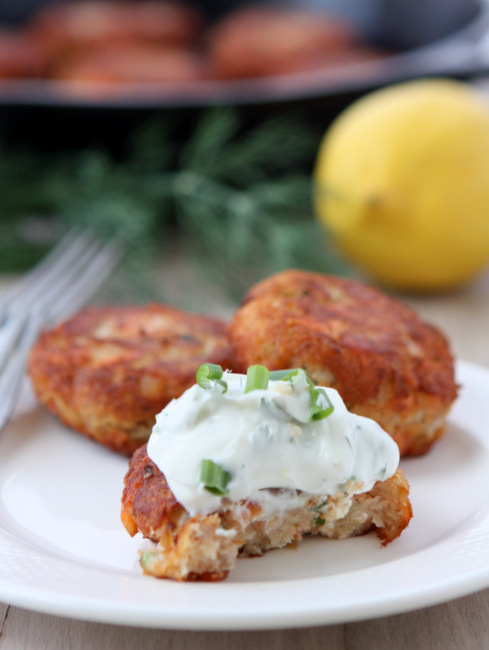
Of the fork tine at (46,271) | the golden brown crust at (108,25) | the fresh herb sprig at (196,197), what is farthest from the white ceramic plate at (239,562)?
the golden brown crust at (108,25)

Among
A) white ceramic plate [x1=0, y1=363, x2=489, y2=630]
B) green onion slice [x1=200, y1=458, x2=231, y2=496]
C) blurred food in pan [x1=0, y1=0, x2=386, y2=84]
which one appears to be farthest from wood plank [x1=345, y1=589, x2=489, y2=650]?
blurred food in pan [x1=0, y1=0, x2=386, y2=84]

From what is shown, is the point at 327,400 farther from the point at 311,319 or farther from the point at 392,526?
the point at 311,319

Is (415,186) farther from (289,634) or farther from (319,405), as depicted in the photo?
(289,634)

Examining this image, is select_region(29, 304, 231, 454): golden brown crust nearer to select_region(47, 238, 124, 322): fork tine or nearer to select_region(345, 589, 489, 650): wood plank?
select_region(47, 238, 124, 322): fork tine

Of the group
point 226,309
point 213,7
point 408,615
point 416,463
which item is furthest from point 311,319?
point 213,7

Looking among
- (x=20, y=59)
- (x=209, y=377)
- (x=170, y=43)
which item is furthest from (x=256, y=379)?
(x=170, y=43)

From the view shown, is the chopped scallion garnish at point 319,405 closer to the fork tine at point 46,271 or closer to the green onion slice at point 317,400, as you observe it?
the green onion slice at point 317,400
